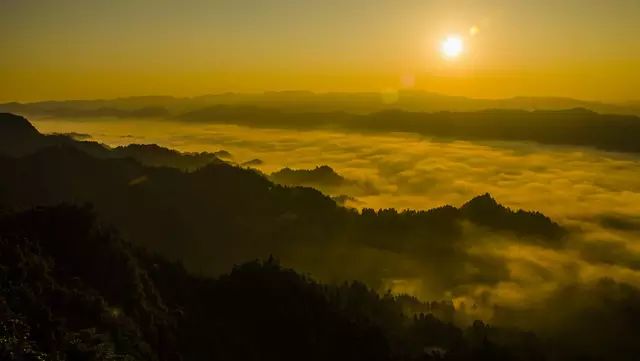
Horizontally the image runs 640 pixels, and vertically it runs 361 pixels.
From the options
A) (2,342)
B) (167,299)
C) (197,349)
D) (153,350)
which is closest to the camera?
(2,342)

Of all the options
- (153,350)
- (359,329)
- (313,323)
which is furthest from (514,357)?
(153,350)

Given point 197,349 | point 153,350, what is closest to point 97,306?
point 153,350

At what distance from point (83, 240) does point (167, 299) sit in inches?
1023

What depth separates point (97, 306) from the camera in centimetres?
9281

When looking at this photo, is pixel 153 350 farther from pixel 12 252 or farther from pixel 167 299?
pixel 167 299

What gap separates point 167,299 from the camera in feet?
451

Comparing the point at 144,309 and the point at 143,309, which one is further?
the point at 144,309

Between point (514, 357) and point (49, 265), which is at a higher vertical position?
point (49, 265)

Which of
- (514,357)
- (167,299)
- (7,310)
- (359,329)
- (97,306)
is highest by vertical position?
(7,310)

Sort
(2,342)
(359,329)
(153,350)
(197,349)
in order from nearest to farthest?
1. (2,342)
2. (153,350)
3. (197,349)
4. (359,329)

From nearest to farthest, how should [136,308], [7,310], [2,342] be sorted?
1. [2,342]
2. [7,310]
3. [136,308]

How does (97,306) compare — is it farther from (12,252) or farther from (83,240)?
(83,240)

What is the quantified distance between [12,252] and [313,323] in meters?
73.5

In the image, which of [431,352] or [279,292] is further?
[431,352]
